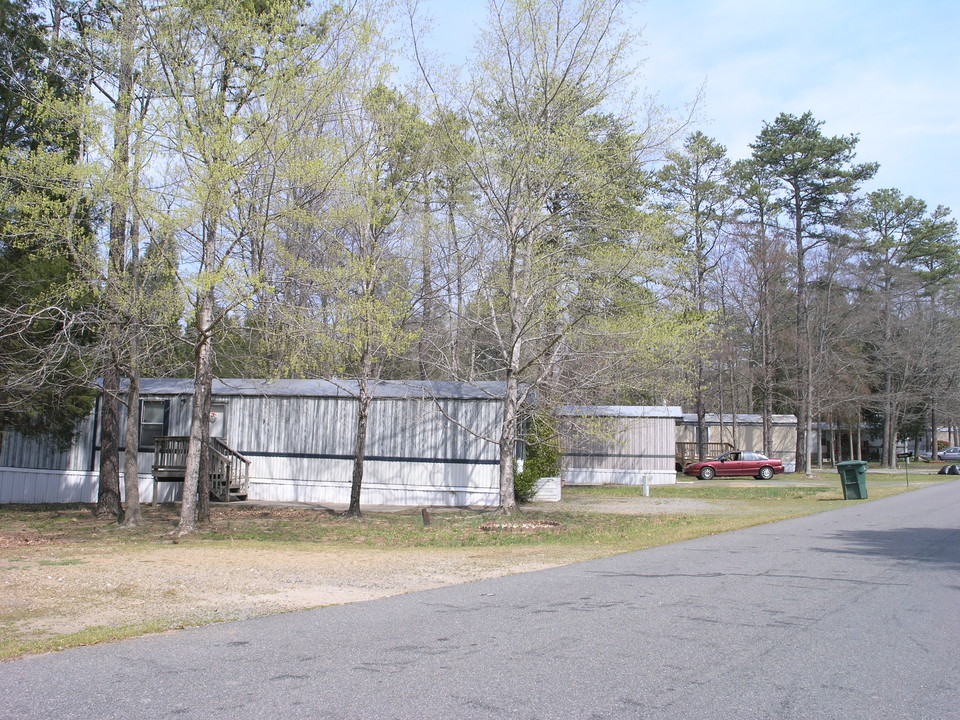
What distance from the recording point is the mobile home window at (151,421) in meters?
22.8

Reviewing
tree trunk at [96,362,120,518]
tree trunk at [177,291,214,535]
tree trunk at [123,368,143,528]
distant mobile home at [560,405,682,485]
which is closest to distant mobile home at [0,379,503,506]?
tree trunk at [96,362,120,518]

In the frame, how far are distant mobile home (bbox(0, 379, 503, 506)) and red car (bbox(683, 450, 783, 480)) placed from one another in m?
19.5

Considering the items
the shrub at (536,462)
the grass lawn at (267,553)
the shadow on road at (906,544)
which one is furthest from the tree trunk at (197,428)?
the shadow on road at (906,544)

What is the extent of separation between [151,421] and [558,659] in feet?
66.3

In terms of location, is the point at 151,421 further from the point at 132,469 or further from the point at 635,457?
the point at 635,457

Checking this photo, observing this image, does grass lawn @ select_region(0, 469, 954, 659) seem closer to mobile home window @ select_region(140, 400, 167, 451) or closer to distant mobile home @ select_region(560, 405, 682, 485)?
mobile home window @ select_region(140, 400, 167, 451)

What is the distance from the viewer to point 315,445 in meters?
22.1

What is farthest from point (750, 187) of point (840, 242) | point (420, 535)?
point (420, 535)

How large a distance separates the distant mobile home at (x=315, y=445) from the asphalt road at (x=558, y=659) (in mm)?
12249

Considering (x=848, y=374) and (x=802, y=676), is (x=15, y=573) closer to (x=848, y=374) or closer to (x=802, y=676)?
(x=802, y=676)

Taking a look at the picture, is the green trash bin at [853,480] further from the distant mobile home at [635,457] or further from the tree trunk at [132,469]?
the tree trunk at [132,469]

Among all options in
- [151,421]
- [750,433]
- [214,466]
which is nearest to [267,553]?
[214,466]

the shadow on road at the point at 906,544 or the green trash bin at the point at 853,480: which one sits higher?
the green trash bin at the point at 853,480

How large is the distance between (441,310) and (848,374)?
33954mm
